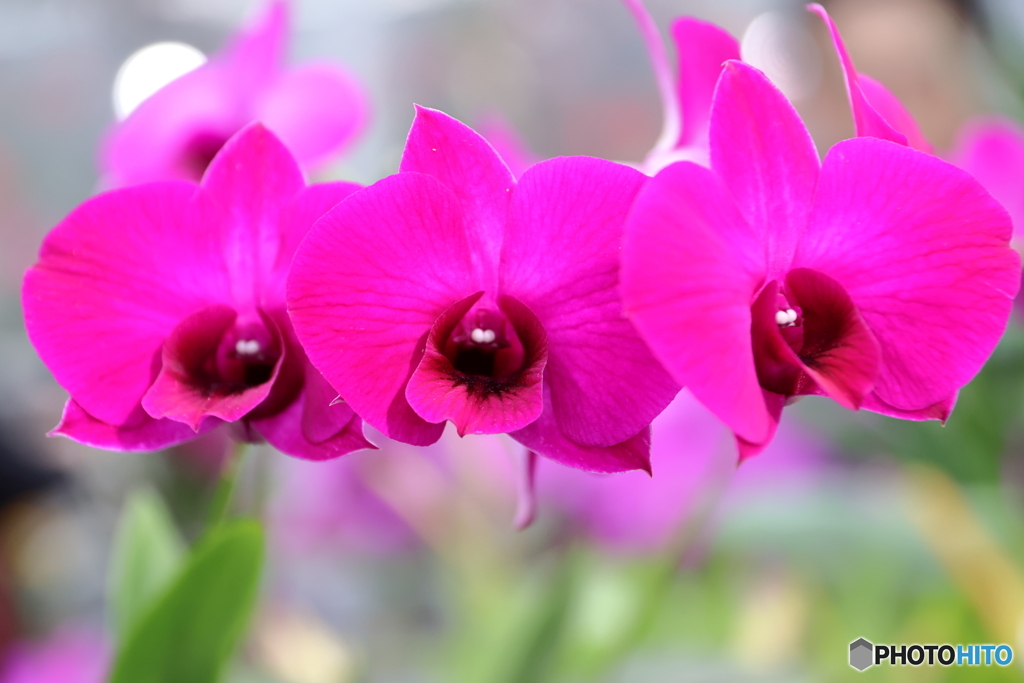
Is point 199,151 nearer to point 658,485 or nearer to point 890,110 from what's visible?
point 890,110

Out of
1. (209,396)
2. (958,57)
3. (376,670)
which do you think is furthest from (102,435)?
(958,57)

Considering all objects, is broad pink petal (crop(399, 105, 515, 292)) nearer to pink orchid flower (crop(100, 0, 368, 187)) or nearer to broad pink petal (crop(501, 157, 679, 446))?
broad pink petal (crop(501, 157, 679, 446))

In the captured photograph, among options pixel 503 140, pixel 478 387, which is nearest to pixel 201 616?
pixel 478 387

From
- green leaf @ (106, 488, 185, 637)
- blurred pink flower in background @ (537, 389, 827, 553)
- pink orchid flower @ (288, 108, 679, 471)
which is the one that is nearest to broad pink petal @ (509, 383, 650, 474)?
pink orchid flower @ (288, 108, 679, 471)

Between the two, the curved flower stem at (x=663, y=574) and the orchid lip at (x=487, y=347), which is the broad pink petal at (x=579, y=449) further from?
the curved flower stem at (x=663, y=574)

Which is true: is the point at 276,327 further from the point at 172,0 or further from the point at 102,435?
the point at 172,0

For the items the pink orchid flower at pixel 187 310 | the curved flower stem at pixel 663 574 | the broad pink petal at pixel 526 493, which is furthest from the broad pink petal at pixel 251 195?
the curved flower stem at pixel 663 574


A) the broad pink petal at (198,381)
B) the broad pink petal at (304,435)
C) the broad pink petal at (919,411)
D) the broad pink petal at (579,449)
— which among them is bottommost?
the broad pink petal at (919,411)
